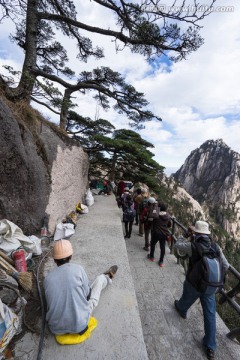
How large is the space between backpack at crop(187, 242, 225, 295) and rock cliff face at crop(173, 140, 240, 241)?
68.9 metres

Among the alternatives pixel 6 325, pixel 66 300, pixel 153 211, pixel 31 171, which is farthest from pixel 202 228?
pixel 31 171

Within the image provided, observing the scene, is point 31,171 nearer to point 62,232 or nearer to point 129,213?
point 62,232

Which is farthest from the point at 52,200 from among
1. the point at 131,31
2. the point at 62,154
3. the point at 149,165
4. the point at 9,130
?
the point at 149,165

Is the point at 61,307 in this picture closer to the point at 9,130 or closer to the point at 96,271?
the point at 96,271

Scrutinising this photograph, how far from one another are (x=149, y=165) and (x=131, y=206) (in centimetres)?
487

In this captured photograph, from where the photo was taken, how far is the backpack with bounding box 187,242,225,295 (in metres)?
2.29

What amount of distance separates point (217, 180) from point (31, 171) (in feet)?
284

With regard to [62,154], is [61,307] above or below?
below

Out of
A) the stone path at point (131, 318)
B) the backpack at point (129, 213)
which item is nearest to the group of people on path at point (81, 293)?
the stone path at point (131, 318)

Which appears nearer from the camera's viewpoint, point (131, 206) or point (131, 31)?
point (131, 31)

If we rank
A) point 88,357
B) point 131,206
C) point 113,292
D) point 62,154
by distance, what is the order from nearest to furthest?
point 88,357 → point 113,292 → point 62,154 → point 131,206

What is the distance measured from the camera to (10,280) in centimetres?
239

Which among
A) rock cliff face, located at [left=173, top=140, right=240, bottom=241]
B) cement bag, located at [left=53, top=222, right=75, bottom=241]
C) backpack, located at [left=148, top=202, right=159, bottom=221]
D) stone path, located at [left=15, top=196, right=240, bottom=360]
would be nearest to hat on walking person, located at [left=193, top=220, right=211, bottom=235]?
stone path, located at [left=15, top=196, right=240, bottom=360]

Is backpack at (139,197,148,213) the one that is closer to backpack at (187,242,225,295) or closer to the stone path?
the stone path
